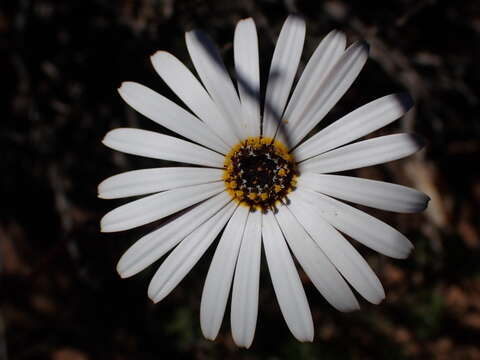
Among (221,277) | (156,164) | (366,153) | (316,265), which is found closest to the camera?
(366,153)

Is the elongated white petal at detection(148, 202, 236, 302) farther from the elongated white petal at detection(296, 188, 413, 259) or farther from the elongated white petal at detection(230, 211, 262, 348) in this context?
the elongated white petal at detection(296, 188, 413, 259)

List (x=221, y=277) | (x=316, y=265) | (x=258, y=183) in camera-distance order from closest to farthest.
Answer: (x=316, y=265), (x=221, y=277), (x=258, y=183)

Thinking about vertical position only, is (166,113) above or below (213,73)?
below

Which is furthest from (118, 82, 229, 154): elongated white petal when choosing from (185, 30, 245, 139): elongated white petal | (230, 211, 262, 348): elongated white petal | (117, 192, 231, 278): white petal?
(230, 211, 262, 348): elongated white petal

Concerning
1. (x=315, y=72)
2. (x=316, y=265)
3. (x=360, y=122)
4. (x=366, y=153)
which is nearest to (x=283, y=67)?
(x=315, y=72)

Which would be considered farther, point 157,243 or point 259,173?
point 259,173

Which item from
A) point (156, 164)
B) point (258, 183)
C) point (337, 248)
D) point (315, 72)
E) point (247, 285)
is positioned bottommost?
point (247, 285)

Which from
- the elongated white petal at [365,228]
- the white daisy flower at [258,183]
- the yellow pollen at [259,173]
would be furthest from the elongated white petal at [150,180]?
the elongated white petal at [365,228]

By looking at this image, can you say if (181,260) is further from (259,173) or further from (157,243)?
(259,173)

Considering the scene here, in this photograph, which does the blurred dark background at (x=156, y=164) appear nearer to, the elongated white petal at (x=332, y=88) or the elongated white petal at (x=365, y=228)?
the elongated white petal at (x=332, y=88)
